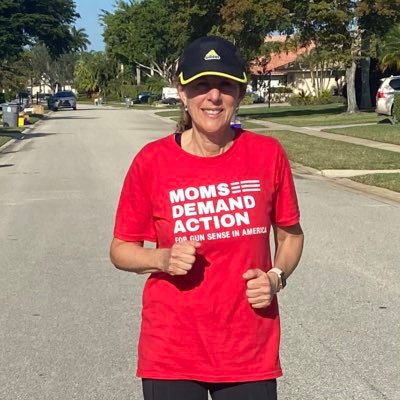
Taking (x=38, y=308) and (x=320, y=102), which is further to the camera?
(x=320, y=102)

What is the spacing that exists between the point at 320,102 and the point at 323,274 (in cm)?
5514

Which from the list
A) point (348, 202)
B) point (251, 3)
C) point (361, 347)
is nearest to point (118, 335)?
point (361, 347)

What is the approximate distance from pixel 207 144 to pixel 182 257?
463 mm

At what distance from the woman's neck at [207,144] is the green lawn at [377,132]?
831 inches

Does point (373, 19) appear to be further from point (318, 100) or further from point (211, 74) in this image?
point (211, 74)

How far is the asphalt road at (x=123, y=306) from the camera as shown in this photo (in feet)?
16.6

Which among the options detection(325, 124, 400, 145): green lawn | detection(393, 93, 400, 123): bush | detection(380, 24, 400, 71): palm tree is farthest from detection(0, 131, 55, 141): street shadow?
detection(380, 24, 400, 71): palm tree

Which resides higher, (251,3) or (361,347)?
(251,3)

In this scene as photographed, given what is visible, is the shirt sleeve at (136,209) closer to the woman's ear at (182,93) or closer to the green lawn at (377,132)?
the woman's ear at (182,93)

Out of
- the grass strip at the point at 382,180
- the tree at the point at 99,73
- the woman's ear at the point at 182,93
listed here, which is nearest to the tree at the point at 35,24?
the grass strip at the point at 382,180

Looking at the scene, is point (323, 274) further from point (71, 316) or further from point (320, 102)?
point (320, 102)

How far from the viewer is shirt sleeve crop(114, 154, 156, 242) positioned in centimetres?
288

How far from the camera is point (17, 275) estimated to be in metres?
8.05

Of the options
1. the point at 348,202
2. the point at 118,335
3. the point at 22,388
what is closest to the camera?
the point at 22,388
